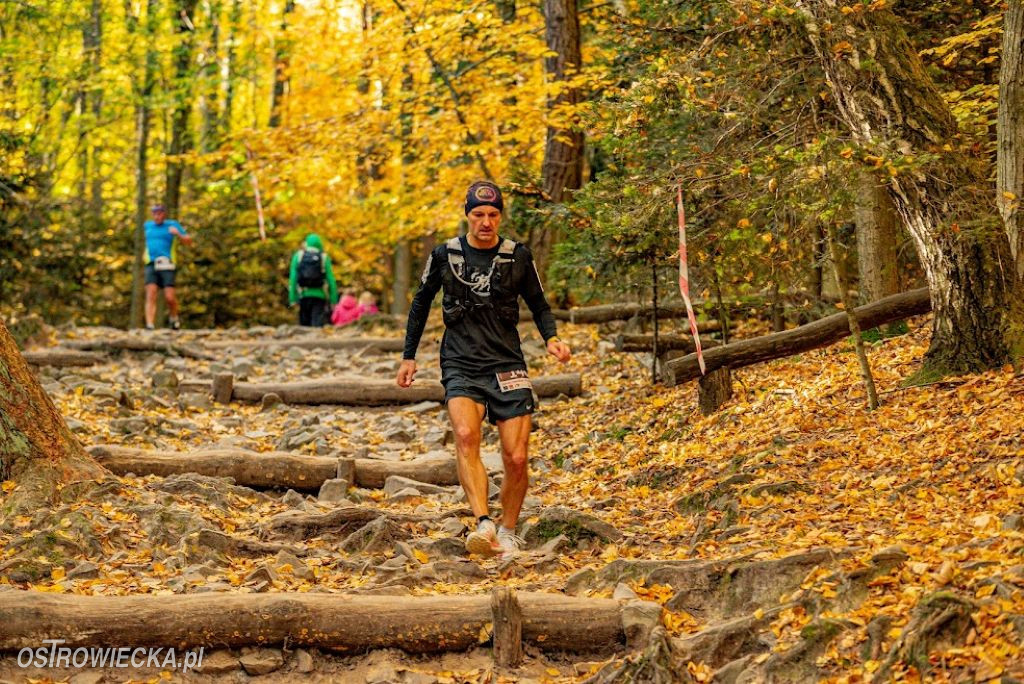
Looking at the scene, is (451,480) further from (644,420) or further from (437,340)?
(437,340)

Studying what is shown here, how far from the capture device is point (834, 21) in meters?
8.29

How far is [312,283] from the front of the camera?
64.2 ft

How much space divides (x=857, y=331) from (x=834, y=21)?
2.19 meters

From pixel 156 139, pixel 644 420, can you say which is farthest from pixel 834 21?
pixel 156 139

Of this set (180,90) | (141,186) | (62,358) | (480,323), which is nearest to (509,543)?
(480,323)

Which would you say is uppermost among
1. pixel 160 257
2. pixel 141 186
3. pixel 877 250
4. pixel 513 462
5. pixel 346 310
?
pixel 141 186

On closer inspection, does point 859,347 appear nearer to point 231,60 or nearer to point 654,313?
point 654,313

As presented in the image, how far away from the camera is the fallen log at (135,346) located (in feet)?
51.4

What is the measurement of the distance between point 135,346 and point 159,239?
12.4 feet

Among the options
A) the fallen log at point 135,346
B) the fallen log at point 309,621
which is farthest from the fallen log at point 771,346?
the fallen log at point 135,346

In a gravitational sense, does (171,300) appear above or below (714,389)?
above

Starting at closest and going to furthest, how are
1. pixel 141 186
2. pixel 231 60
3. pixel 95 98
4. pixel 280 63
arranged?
pixel 141 186 < pixel 280 63 < pixel 231 60 < pixel 95 98

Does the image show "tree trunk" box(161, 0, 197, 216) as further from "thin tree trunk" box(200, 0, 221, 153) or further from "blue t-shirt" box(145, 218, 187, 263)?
"blue t-shirt" box(145, 218, 187, 263)

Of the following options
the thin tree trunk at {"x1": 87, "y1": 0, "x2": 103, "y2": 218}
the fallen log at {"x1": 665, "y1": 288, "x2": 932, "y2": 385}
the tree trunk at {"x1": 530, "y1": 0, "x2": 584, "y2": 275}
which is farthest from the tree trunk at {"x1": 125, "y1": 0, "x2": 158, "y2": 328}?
the fallen log at {"x1": 665, "y1": 288, "x2": 932, "y2": 385}
